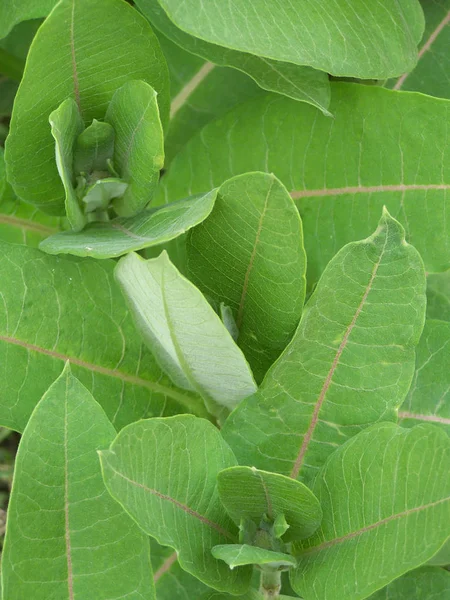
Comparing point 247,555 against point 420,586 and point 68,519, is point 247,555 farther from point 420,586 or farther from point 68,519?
point 420,586

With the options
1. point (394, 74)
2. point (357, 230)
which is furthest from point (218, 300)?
point (394, 74)

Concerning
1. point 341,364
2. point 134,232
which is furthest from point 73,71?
point 341,364

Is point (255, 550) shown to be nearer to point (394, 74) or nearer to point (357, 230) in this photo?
point (357, 230)

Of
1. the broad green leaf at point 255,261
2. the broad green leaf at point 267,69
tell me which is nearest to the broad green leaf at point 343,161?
the broad green leaf at point 267,69

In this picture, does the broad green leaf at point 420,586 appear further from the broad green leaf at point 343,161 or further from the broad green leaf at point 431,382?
the broad green leaf at point 343,161

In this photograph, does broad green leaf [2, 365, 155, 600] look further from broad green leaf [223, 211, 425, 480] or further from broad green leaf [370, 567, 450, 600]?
broad green leaf [370, 567, 450, 600]

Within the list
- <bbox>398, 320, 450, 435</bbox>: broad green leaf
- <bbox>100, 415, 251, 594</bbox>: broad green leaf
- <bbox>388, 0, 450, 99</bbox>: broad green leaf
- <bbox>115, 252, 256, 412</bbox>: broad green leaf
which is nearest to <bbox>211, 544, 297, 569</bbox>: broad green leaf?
<bbox>100, 415, 251, 594</bbox>: broad green leaf
